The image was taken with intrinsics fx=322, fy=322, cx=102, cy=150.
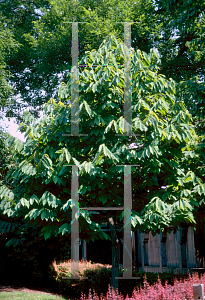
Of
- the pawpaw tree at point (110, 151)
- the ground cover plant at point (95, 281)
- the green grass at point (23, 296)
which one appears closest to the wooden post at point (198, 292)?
the pawpaw tree at point (110, 151)

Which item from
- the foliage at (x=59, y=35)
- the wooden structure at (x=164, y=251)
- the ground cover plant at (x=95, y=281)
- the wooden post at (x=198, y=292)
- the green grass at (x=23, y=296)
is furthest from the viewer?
the foliage at (x=59, y=35)

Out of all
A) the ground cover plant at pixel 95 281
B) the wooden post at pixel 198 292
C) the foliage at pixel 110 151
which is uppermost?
the foliage at pixel 110 151

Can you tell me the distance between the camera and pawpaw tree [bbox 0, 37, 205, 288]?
783cm

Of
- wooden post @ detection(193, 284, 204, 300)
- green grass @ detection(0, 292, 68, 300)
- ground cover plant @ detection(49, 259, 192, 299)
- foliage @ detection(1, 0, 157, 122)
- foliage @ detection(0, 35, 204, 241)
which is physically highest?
foliage @ detection(1, 0, 157, 122)

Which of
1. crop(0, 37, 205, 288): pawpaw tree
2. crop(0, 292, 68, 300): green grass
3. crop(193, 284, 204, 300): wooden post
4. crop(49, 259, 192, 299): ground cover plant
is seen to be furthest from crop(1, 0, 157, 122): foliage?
crop(193, 284, 204, 300): wooden post

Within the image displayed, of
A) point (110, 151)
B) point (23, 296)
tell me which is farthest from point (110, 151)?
point (23, 296)

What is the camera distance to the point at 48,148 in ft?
27.6

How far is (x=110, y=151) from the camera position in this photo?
7812 millimetres

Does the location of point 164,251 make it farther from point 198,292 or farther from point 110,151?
point 198,292

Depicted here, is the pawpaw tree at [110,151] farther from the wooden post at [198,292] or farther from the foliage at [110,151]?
the wooden post at [198,292]

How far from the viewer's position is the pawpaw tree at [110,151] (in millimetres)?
7832

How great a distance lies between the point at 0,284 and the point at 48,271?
2.38m

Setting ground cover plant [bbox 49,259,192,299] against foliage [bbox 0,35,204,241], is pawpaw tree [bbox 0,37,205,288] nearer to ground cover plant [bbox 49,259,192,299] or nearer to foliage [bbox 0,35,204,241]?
foliage [bbox 0,35,204,241]

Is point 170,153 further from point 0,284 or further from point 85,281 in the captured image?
point 0,284
